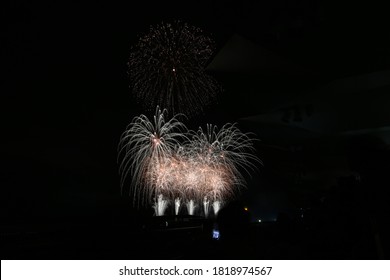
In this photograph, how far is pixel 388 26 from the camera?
753 inches

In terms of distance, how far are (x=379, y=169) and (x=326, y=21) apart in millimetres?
17601

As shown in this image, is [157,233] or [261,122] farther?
[261,122]

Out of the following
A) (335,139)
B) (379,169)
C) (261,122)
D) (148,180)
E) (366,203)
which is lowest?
(366,203)

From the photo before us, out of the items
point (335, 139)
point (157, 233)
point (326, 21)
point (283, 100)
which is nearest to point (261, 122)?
point (283, 100)

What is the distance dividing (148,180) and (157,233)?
61.6 feet

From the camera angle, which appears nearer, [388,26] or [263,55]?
[388,26]

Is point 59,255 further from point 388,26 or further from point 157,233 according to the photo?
point 388,26

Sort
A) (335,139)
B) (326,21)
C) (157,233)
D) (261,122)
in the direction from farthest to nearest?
(261,122), (335,139), (326,21), (157,233)

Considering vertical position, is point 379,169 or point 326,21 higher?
point 326,21

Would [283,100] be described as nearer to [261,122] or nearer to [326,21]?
[261,122]

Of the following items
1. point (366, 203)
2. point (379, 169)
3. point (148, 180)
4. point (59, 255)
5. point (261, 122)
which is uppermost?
point (261, 122)
